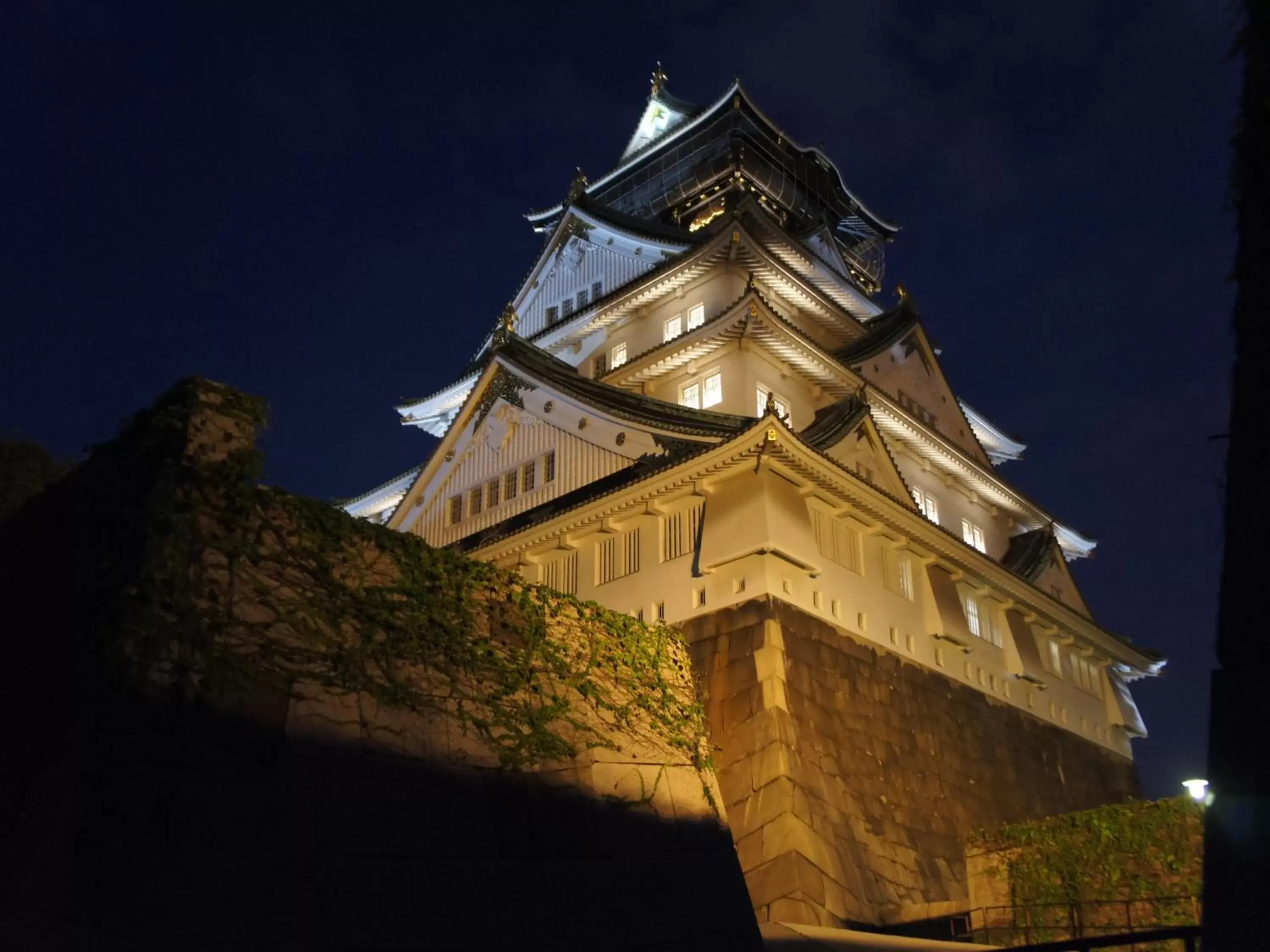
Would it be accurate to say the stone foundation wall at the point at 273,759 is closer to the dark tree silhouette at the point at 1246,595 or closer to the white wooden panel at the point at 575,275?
the dark tree silhouette at the point at 1246,595

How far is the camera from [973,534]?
1098 inches

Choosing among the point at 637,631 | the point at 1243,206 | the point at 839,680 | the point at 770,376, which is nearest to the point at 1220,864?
the point at 1243,206

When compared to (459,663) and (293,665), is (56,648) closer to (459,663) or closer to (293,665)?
(293,665)

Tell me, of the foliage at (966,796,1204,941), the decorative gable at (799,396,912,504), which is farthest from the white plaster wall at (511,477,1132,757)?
the foliage at (966,796,1204,941)

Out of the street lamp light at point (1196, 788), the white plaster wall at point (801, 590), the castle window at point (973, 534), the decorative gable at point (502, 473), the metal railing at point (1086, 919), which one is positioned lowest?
the metal railing at point (1086, 919)

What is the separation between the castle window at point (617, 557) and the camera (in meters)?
18.9

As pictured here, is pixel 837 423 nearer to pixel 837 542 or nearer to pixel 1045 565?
pixel 837 542

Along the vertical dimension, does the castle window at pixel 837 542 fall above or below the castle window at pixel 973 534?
below

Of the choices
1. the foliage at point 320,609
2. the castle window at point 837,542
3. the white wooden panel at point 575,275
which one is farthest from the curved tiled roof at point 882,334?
the foliage at point 320,609

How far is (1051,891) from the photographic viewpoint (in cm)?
1487

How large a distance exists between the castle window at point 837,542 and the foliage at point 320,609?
702 centimetres

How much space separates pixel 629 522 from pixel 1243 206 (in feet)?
49.1

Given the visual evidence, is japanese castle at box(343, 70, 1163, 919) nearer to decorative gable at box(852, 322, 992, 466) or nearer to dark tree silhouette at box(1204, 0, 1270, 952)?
decorative gable at box(852, 322, 992, 466)

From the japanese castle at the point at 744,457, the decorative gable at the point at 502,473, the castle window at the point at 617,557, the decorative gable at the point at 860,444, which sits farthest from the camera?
the decorative gable at the point at 502,473
